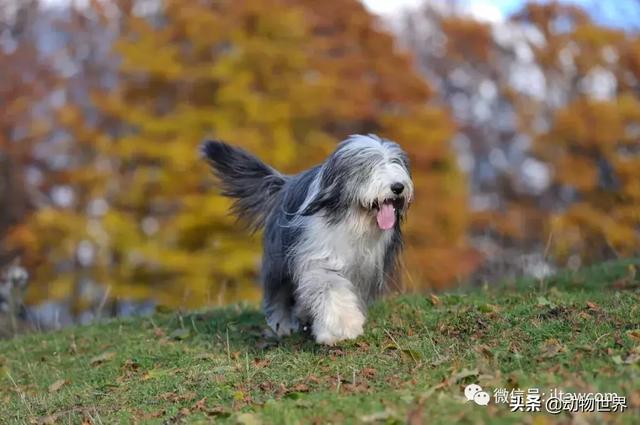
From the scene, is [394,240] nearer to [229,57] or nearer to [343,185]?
[343,185]

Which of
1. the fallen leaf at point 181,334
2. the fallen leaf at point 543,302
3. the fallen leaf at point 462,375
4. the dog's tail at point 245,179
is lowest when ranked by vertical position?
the fallen leaf at point 181,334

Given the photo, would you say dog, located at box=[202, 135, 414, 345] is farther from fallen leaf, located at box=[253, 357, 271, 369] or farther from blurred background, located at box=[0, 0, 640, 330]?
blurred background, located at box=[0, 0, 640, 330]

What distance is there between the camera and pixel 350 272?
688 cm

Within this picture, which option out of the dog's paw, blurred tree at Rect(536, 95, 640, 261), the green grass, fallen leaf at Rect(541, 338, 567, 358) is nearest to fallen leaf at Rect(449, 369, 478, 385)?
the green grass

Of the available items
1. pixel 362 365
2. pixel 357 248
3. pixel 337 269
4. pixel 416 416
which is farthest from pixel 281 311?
pixel 416 416

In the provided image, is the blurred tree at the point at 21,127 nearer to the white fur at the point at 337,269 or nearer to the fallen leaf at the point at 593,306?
the white fur at the point at 337,269

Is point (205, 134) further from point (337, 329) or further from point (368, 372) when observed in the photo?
point (368, 372)

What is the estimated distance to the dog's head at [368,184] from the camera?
21.6 ft

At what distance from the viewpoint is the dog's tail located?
324 inches

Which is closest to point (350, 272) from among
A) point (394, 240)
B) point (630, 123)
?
point (394, 240)

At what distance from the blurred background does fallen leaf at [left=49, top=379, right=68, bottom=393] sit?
992 centimetres

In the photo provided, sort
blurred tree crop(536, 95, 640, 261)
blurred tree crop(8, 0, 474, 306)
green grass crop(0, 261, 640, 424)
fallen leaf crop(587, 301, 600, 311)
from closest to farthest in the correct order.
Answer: green grass crop(0, 261, 640, 424) → fallen leaf crop(587, 301, 600, 311) → blurred tree crop(8, 0, 474, 306) → blurred tree crop(536, 95, 640, 261)

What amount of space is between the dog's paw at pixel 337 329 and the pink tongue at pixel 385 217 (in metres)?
0.72

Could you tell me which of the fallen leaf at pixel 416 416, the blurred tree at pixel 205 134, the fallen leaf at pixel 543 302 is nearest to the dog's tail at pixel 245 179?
the fallen leaf at pixel 543 302
